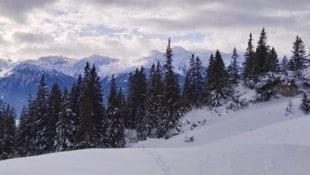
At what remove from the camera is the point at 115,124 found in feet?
198

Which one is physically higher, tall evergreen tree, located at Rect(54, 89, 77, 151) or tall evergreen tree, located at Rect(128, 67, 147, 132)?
tall evergreen tree, located at Rect(128, 67, 147, 132)

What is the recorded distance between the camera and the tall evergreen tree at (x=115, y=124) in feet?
195

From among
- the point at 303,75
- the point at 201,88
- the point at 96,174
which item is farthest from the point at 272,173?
the point at 201,88

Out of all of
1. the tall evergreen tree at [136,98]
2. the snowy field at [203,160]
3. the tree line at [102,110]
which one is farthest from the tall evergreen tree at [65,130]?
the snowy field at [203,160]

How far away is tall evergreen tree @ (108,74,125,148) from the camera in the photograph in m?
59.4

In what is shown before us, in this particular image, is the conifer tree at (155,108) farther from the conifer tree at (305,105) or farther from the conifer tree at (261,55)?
the conifer tree at (305,105)

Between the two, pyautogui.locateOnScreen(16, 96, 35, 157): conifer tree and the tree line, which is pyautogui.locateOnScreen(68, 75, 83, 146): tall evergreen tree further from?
pyautogui.locateOnScreen(16, 96, 35, 157): conifer tree

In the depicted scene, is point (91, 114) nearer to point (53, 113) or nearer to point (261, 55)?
point (53, 113)

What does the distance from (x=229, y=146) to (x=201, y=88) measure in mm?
54552

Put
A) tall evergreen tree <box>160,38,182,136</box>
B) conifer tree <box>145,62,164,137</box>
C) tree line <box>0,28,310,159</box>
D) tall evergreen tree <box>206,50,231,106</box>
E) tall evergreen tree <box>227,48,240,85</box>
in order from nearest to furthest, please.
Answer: tree line <box>0,28,310,159</box> → tall evergreen tree <box>160,38,182,136</box> → tall evergreen tree <box>206,50,231,106</box> → conifer tree <box>145,62,164,137</box> → tall evergreen tree <box>227,48,240,85</box>

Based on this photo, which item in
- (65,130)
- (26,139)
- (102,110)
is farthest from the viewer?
(26,139)

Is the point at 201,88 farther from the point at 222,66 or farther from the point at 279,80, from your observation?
the point at 279,80

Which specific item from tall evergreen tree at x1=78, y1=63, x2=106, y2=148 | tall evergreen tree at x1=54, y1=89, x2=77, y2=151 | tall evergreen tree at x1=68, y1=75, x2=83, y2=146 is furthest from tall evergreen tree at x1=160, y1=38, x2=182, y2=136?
tall evergreen tree at x1=54, y1=89, x2=77, y2=151

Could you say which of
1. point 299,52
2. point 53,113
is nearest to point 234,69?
point 299,52
